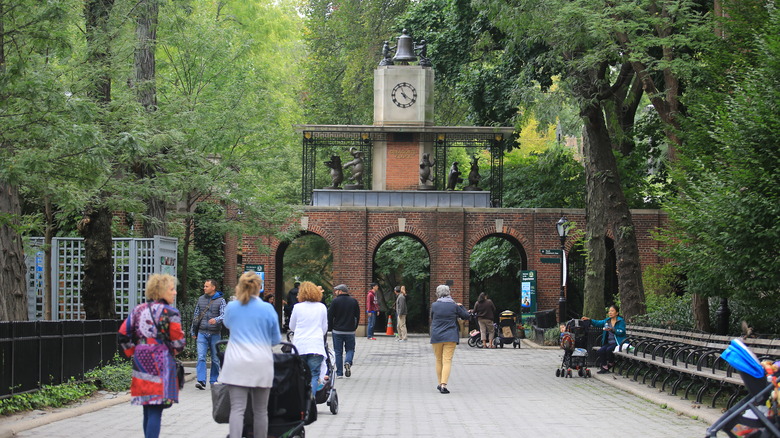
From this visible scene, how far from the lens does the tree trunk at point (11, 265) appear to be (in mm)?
15336

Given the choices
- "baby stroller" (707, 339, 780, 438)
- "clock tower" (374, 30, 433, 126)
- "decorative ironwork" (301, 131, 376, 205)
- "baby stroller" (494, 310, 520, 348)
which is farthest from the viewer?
"clock tower" (374, 30, 433, 126)

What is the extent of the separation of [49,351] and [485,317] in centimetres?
1875

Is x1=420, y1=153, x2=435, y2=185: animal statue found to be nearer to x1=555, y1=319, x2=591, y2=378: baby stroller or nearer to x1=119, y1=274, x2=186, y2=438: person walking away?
x1=555, y1=319, x2=591, y2=378: baby stroller

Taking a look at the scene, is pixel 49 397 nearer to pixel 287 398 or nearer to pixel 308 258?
pixel 287 398

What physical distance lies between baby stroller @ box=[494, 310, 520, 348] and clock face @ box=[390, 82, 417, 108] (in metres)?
10.8

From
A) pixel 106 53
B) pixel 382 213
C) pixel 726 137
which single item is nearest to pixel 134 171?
pixel 106 53

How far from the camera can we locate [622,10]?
18984mm

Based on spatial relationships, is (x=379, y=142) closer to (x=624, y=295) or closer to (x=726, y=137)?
(x=624, y=295)

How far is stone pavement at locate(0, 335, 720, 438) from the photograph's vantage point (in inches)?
462

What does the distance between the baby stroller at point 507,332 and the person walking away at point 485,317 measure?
27cm

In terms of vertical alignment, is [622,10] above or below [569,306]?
above

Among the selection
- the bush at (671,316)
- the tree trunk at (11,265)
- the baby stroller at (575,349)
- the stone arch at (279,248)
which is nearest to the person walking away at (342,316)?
the baby stroller at (575,349)

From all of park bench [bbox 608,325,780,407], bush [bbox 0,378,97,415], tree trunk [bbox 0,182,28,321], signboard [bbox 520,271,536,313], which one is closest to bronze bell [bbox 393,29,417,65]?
signboard [bbox 520,271,536,313]

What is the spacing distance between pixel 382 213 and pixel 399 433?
26112mm
